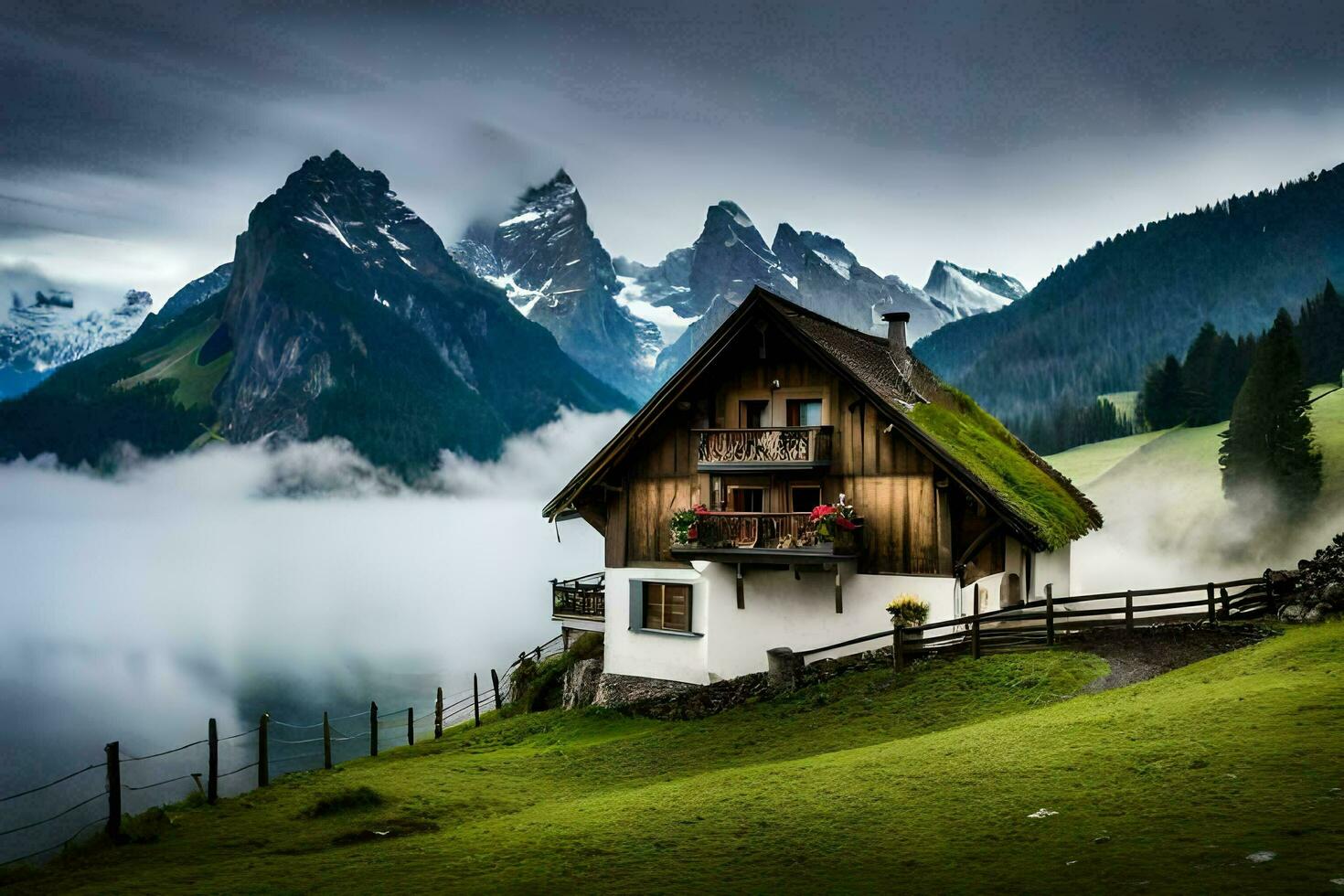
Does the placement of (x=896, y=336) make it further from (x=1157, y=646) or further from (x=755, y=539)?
(x=1157, y=646)

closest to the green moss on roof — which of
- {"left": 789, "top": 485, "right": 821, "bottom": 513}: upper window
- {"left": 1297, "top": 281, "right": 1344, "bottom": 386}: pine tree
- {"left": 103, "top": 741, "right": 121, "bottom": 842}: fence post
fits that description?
{"left": 789, "top": 485, "right": 821, "bottom": 513}: upper window

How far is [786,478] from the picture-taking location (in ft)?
107

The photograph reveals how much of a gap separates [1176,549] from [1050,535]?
65.1m

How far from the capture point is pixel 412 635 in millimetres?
136375

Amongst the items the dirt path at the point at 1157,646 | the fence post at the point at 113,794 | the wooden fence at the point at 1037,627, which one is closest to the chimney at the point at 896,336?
the wooden fence at the point at 1037,627

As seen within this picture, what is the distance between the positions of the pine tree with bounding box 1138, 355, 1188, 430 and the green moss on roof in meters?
97.7

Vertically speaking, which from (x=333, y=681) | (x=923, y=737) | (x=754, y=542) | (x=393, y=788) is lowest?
(x=333, y=681)

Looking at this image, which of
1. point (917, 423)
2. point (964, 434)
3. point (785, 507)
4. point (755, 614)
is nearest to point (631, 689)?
point (755, 614)

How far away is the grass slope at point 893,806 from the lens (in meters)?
12.3

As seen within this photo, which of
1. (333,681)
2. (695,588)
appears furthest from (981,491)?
(333,681)

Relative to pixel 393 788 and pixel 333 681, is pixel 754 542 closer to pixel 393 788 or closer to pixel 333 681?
pixel 393 788

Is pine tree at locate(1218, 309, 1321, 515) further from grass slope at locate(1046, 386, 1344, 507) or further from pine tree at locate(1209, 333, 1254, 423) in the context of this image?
pine tree at locate(1209, 333, 1254, 423)

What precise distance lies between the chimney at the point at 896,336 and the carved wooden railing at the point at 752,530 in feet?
32.1

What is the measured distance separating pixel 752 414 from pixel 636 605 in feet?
23.2
